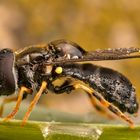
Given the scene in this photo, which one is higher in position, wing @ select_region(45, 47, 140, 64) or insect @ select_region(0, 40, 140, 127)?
wing @ select_region(45, 47, 140, 64)

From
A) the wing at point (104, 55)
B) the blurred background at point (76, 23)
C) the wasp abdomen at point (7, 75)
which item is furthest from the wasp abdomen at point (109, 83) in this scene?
the blurred background at point (76, 23)

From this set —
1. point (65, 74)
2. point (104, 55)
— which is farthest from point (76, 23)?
point (104, 55)

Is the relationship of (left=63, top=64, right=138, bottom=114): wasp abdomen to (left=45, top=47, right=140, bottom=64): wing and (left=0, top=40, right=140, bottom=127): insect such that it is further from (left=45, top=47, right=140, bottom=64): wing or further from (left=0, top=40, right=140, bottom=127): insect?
(left=45, top=47, right=140, bottom=64): wing

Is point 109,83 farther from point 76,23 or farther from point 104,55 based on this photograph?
point 76,23

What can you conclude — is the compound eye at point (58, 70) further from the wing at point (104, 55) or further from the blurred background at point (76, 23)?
the blurred background at point (76, 23)

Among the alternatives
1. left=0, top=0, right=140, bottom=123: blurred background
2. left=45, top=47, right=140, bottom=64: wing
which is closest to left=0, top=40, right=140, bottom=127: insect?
left=45, top=47, right=140, bottom=64: wing

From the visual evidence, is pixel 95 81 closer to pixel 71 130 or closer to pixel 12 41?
pixel 71 130

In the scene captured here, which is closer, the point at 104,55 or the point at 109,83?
the point at 104,55
